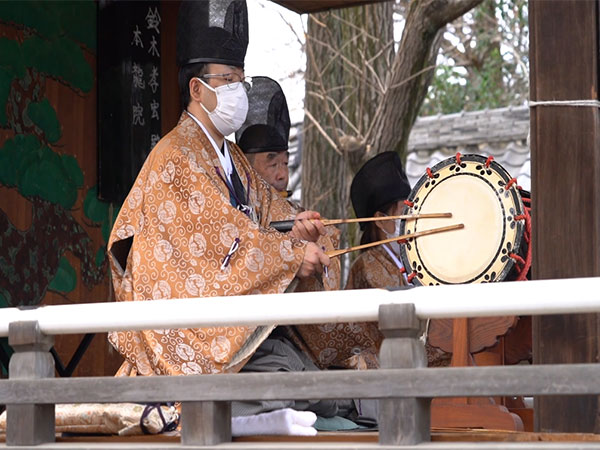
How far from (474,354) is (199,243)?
4.31 feet

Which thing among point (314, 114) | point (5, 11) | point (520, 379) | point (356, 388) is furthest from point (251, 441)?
point (314, 114)

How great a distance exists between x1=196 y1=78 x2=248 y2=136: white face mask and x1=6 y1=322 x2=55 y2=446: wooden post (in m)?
1.44

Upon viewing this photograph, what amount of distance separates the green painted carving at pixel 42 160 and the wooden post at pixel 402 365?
275 cm

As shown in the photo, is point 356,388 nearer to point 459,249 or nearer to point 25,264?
point 459,249

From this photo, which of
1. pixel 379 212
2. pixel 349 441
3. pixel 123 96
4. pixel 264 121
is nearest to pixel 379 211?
pixel 379 212

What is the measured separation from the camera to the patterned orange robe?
419cm

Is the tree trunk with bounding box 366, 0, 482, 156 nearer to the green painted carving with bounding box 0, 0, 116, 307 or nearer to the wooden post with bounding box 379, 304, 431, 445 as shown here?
the green painted carving with bounding box 0, 0, 116, 307

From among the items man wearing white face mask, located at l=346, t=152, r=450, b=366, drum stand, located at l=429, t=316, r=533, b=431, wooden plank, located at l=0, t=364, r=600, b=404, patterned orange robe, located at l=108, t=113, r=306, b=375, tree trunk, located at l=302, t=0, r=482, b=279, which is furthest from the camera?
tree trunk, located at l=302, t=0, r=482, b=279

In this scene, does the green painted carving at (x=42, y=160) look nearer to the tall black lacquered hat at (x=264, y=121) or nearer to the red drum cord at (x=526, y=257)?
the tall black lacquered hat at (x=264, y=121)

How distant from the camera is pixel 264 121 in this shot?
6086 mm

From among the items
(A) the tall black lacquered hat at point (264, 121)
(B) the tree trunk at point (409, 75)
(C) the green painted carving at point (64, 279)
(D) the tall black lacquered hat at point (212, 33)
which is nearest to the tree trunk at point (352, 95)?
(B) the tree trunk at point (409, 75)

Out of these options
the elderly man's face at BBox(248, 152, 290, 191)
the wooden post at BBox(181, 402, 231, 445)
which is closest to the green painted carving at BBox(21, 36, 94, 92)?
the elderly man's face at BBox(248, 152, 290, 191)

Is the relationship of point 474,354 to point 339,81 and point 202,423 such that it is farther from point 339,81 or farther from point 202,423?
point 339,81

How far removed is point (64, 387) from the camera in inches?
137
